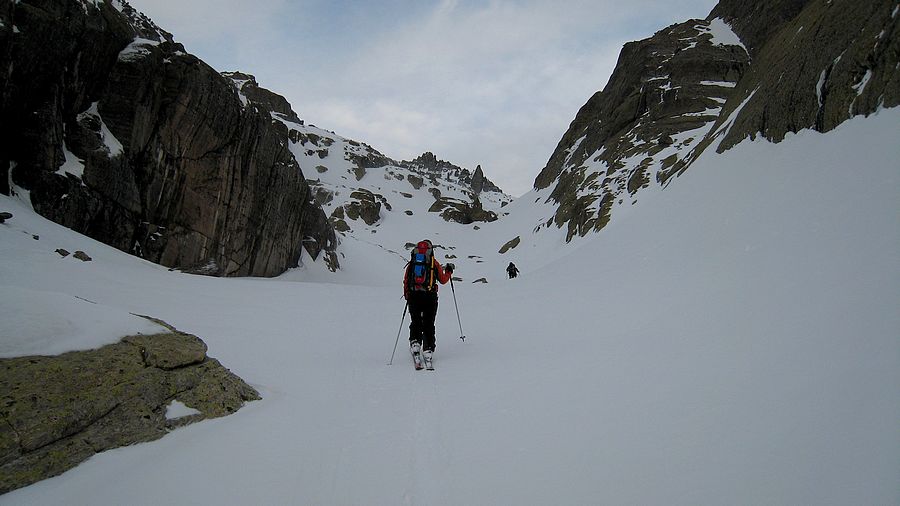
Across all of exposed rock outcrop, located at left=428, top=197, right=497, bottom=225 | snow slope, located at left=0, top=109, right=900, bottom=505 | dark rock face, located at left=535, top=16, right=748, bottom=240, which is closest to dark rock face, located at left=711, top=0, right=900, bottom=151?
snow slope, located at left=0, top=109, right=900, bottom=505

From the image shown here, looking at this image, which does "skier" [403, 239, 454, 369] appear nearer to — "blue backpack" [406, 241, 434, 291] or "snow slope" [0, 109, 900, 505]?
"blue backpack" [406, 241, 434, 291]

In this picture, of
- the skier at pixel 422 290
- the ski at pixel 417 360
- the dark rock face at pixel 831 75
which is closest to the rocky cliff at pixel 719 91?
the dark rock face at pixel 831 75

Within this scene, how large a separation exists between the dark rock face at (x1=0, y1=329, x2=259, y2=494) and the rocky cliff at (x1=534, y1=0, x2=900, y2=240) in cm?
1135

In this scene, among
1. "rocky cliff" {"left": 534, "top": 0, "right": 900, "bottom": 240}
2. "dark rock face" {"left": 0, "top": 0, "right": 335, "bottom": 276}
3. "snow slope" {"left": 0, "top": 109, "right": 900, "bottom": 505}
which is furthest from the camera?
"dark rock face" {"left": 0, "top": 0, "right": 335, "bottom": 276}

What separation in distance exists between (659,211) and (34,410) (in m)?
16.3

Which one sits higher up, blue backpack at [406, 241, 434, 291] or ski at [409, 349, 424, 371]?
blue backpack at [406, 241, 434, 291]

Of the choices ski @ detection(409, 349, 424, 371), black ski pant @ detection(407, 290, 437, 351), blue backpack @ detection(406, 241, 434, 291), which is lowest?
ski @ detection(409, 349, 424, 371)

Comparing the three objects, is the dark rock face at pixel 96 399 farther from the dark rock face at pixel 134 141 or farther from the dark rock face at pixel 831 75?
the dark rock face at pixel 134 141

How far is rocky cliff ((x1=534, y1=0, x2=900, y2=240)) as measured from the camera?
26.7 feet

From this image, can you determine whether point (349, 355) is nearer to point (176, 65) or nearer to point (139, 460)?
point (139, 460)

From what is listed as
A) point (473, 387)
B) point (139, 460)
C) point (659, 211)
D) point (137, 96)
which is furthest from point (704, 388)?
point (137, 96)

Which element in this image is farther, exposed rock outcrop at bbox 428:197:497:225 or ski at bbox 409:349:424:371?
exposed rock outcrop at bbox 428:197:497:225

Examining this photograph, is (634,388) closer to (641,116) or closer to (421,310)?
(421,310)

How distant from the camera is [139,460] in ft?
10.8
